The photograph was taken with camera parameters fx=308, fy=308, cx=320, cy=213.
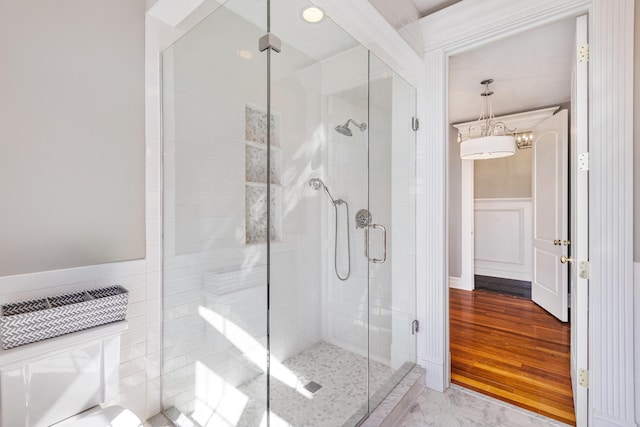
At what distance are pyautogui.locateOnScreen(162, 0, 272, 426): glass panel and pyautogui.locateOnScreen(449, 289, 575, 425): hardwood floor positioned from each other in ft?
5.56

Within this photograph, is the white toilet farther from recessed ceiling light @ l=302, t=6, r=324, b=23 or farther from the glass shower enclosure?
recessed ceiling light @ l=302, t=6, r=324, b=23

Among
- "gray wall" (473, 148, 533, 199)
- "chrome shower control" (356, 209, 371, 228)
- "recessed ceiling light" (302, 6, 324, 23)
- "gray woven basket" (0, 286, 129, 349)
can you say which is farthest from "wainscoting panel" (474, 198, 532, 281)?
"gray woven basket" (0, 286, 129, 349)

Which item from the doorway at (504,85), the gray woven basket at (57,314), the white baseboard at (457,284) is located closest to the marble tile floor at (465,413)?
the doorway at (504,85)

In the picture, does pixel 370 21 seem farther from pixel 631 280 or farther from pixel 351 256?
pixel 631 280

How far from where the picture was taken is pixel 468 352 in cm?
265

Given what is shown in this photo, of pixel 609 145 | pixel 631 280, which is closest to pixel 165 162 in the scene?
pixel 609 145

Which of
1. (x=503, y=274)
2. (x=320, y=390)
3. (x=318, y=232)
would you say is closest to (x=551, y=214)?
(x=503, y=274)

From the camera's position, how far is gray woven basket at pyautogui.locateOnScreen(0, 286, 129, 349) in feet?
3.15

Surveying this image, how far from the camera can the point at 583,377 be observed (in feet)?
5.52

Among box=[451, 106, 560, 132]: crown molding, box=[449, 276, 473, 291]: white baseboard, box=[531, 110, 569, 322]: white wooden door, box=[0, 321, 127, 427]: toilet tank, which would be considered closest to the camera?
box=[0, 321, 127, 427]: toilet tank

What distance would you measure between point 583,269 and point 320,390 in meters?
1.58

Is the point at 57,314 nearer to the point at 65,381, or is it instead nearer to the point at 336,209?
the point at 65,381

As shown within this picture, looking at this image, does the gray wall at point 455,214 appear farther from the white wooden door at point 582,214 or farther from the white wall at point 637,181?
the white wall at point 637,181

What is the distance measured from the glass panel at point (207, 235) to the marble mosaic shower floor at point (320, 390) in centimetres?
15
